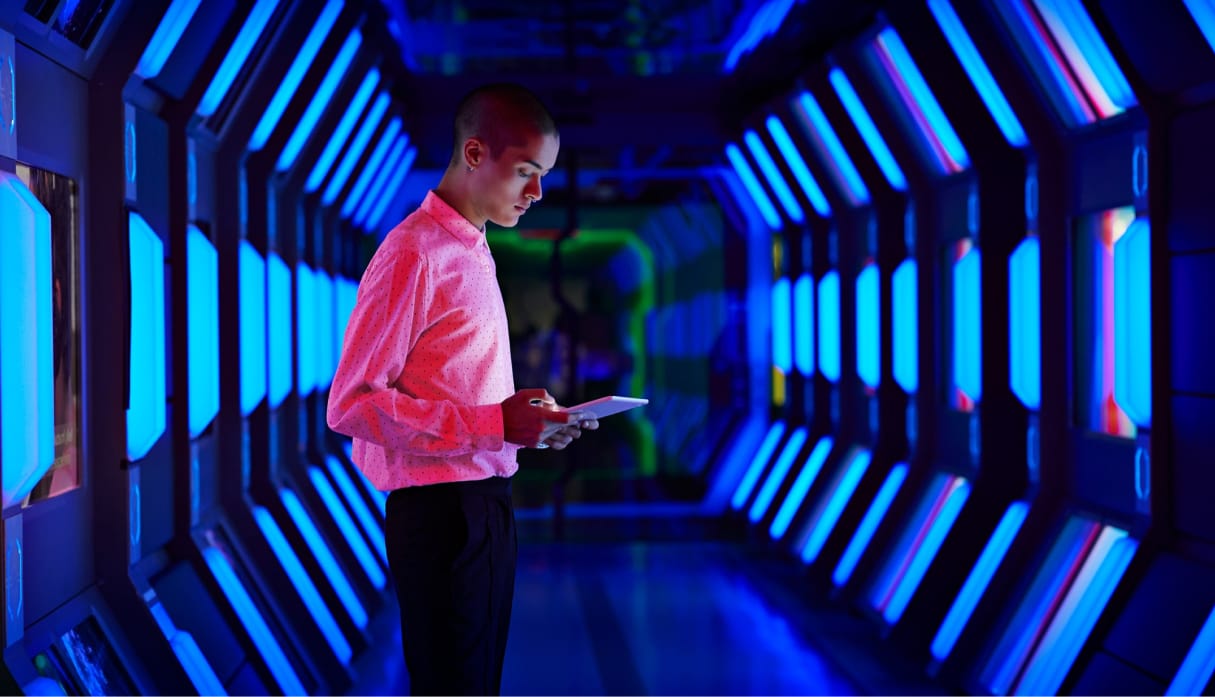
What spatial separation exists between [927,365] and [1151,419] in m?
1.95

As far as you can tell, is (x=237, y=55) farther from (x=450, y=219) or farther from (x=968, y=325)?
(x=968, y=325)

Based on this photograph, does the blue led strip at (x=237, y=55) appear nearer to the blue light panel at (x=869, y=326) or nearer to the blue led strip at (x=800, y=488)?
the blue light panel at (x=869, y=326)

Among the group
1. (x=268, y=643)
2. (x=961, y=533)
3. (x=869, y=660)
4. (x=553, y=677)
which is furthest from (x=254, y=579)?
(x=961, y=533)

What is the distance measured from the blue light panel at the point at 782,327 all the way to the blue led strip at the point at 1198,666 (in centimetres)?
545

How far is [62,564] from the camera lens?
289cm

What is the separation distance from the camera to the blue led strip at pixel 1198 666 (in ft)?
9.41

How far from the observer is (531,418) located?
1.79 m

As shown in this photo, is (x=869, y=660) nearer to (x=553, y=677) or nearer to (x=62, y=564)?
(x=553, y=677)

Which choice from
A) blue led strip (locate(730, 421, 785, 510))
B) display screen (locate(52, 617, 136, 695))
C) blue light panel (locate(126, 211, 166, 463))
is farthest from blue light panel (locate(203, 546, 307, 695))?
blue led strip (locate(730, 421, 785, 510))

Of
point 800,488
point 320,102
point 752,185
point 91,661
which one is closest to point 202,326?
point 91,661

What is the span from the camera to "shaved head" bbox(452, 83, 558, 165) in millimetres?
1896

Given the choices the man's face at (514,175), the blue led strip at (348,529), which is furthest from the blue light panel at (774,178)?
the man's face at (514,175)

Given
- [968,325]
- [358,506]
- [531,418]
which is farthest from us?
[358,506]

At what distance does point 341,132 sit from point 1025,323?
335 centimetres
